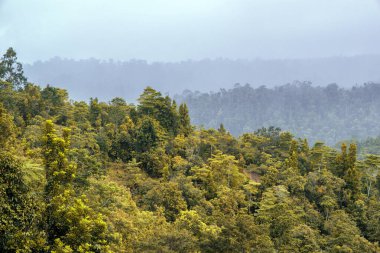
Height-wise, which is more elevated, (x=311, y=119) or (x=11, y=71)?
(x=311, y=119)

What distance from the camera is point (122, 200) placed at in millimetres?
24938

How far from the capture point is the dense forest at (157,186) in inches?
602

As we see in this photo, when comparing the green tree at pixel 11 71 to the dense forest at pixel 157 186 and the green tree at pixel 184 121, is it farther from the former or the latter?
the green tree at pixel 184 121

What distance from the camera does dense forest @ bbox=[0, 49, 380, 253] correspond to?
15.3m

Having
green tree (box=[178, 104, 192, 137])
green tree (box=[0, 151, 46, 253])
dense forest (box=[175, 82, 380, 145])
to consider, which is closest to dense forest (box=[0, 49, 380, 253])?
green tree (box=[0, 151, 46, 253])

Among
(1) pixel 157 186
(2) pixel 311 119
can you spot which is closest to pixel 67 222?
(1) pixel 157 186

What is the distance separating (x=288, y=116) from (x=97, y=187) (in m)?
183

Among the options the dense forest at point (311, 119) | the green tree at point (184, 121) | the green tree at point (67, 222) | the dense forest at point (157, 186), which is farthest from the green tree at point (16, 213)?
the dense forest at point (311, 119)

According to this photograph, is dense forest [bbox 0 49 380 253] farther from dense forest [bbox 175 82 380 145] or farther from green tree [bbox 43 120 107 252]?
dense forest [bbox 175 82 380 145]

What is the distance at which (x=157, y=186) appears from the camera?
1240 inches

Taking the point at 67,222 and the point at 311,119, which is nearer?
the point at 67,222

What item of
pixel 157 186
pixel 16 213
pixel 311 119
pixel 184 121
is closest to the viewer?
pixel 16 213

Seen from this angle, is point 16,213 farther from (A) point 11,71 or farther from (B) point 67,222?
(A) point 11,71

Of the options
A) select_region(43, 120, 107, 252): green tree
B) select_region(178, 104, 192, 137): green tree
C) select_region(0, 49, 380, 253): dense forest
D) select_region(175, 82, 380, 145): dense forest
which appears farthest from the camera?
select_region(175, 82, 380, 145): dense forest
